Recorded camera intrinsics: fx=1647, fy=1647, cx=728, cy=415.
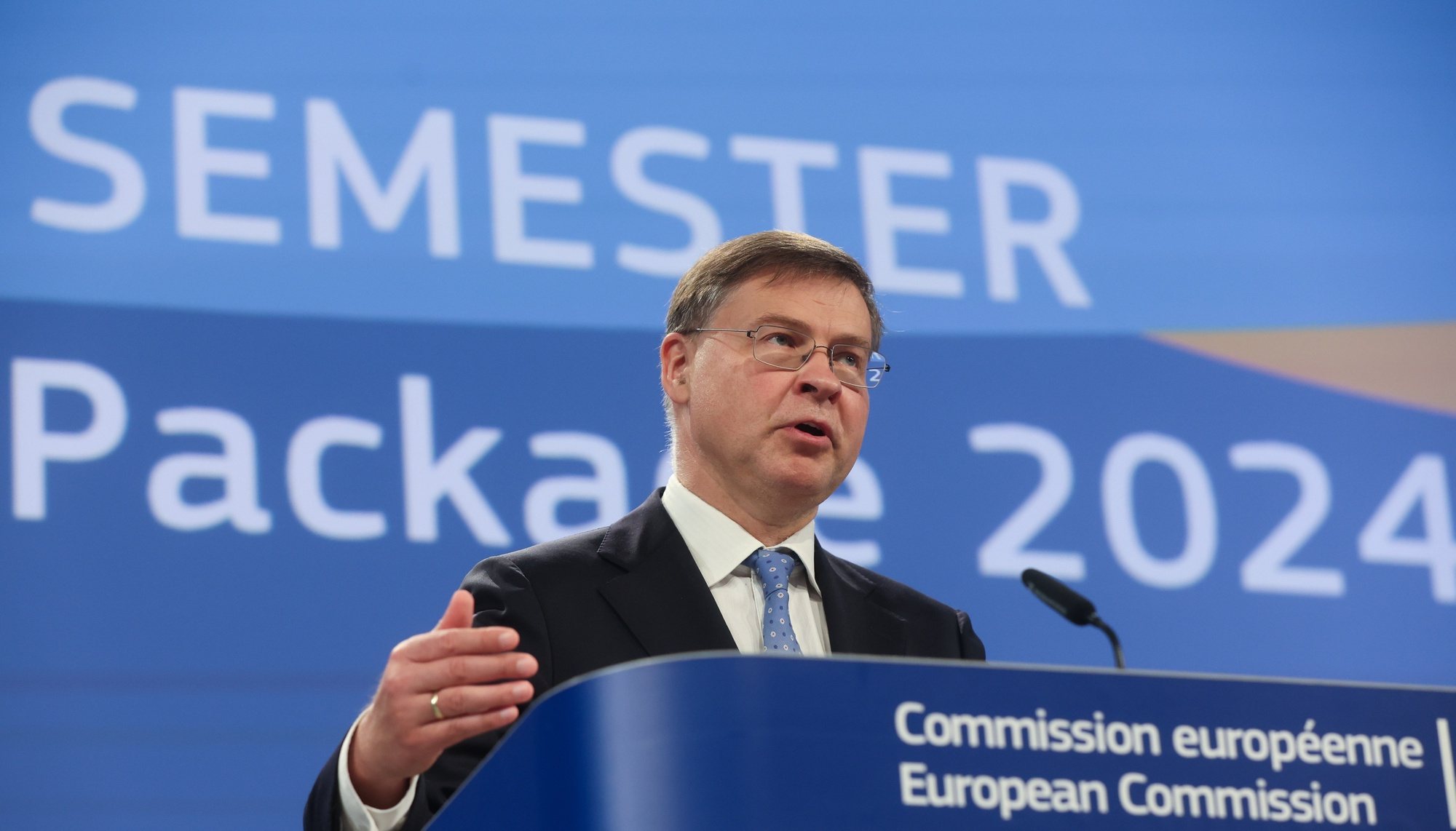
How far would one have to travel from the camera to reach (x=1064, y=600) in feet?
5.92

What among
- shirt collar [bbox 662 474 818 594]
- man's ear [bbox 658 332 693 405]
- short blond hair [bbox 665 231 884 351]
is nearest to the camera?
shirt collar [bbox 662 474 818 594]

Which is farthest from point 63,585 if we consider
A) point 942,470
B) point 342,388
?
point 942,470

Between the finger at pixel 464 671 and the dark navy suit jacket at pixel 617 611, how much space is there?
0.33 meters

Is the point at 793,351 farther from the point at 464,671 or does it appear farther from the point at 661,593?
the point at 464,671

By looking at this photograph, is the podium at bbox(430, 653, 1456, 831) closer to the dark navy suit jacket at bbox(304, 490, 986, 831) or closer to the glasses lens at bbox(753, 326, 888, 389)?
the dark navy suit jacket at bbox(304, 490, 986, 831)

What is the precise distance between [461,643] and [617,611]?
0.60 meters

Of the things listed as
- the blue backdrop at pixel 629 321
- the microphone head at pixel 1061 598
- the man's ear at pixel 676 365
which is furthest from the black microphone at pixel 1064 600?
the blue backdrop at pixel 629 321

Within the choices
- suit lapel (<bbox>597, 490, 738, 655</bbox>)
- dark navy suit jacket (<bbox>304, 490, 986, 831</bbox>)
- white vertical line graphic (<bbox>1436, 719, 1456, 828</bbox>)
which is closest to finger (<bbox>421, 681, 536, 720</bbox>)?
dark navy suit jacket (<bbox>304, 490, 986, 831</bbox>)

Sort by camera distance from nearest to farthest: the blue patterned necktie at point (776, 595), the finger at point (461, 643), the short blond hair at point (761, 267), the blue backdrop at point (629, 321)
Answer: the finger at point (461, 643), the blue patterned necktie at point (776, 595), the short blond hair at point (761, 267), the blue backdrop at point (629, 321)

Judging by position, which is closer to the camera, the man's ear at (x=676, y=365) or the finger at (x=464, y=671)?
the finger at (x=464, y=671)

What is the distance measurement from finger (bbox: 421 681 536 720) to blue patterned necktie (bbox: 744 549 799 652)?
64 centimetres

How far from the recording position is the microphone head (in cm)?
180

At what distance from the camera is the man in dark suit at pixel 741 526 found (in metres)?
2.03

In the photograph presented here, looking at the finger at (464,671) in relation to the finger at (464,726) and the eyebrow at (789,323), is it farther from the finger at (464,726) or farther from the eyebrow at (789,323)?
the eyebrow at (789,323)
